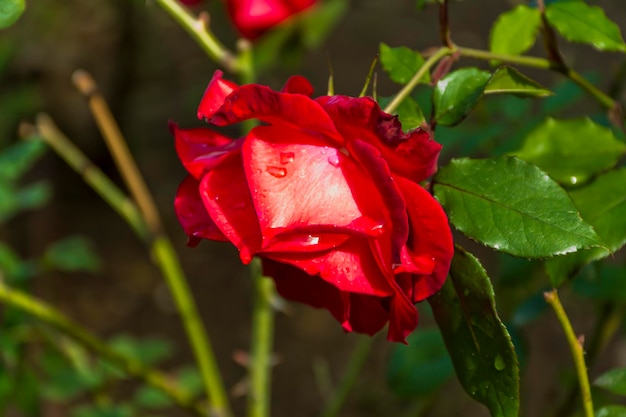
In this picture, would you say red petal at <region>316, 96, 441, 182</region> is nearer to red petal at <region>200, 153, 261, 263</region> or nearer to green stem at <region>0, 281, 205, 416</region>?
red petal at <region>200, 153, 261, 263</region>

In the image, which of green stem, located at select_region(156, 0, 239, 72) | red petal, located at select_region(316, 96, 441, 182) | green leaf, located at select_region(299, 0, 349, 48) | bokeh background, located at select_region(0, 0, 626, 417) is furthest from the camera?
bokeh background, located at select_region(0, 0, 626, 417)

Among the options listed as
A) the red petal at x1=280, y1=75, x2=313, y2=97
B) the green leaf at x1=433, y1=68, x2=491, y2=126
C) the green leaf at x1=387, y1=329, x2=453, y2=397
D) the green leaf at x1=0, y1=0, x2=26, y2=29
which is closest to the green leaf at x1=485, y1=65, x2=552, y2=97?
the green leaf at x1=433, y1=68, x2=491, y2=126

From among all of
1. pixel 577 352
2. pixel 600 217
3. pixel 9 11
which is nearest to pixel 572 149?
pixel 600 217

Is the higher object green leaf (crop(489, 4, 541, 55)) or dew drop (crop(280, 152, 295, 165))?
dew drop (crop(280, 152, 295, 165))

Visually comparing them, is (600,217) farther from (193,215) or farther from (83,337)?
(83,337)

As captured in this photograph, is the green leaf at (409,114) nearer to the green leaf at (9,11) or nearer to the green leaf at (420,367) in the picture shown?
the green leaf at (9,11)

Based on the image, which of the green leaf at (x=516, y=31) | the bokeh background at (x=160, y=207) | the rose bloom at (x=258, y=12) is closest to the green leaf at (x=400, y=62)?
the green leaf at (x=516, y=31)
